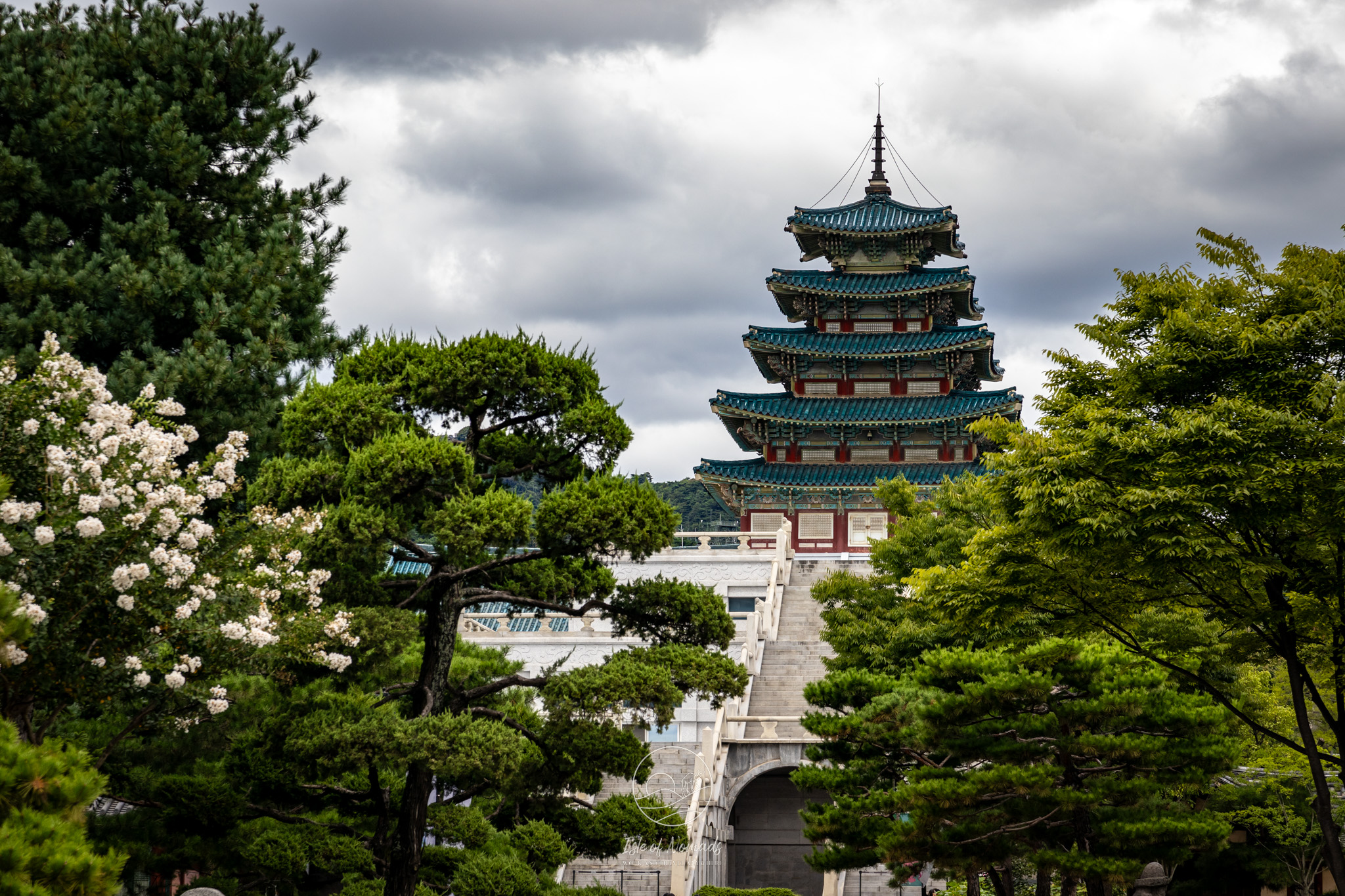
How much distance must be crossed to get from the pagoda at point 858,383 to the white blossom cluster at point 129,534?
86.0 ft

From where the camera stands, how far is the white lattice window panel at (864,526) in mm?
36594

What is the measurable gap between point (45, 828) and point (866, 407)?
33510mm

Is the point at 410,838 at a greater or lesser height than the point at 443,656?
lesser

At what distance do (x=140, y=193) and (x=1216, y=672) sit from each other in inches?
606

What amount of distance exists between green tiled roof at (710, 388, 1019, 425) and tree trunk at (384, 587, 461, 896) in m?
25.7

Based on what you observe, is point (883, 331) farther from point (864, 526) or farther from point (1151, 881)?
point (1151, 881)

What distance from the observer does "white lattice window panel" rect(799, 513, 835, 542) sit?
1462 inches

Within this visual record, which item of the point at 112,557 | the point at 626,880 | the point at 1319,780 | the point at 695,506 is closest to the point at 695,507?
the point at 695,506

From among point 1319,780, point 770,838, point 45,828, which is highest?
point 1319,780

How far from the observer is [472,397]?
12.8 meters

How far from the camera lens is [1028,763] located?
42.8 feet

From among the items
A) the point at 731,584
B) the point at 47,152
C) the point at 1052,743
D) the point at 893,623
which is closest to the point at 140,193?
the point at 47,152

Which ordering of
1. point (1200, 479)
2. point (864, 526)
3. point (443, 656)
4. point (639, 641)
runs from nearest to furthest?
point (1200, 479) → point (443, 656) → point (639, 641) → point (864, 526)

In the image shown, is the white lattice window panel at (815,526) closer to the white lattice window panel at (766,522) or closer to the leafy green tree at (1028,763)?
the white lattice window panel at (766,522)
